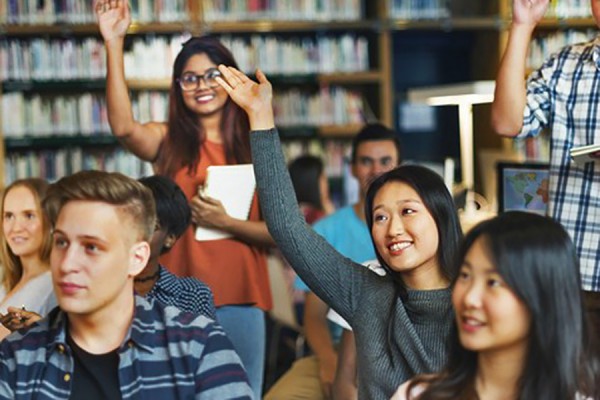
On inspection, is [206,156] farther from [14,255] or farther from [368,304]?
[368,304]

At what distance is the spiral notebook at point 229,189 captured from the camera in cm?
312

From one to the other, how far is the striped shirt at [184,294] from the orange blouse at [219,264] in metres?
0.34

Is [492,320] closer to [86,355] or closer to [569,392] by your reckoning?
[569,392]

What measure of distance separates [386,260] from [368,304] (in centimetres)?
11

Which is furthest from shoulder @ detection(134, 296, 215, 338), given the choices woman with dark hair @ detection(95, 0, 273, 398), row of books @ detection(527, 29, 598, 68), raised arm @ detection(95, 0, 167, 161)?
row of books @ detection(527, 29, 598, 68)

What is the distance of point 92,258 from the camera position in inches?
79.0

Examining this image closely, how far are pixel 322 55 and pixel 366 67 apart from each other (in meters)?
0.31

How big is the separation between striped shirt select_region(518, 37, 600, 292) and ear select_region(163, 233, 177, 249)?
1006 millimetres

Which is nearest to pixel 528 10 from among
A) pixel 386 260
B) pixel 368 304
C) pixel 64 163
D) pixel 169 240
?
pixel 386 260

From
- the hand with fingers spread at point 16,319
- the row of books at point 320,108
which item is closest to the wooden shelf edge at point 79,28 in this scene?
the row of books at point 320,108

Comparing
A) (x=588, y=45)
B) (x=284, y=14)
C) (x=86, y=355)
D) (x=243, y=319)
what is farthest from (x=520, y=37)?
(x=284, y=14)

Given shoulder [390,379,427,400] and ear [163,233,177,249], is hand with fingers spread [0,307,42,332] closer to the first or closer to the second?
ear [163,233,177,249]

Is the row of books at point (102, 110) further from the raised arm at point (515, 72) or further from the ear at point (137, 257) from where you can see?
the ear at point (137, 257)

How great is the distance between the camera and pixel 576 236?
9.50 ft
